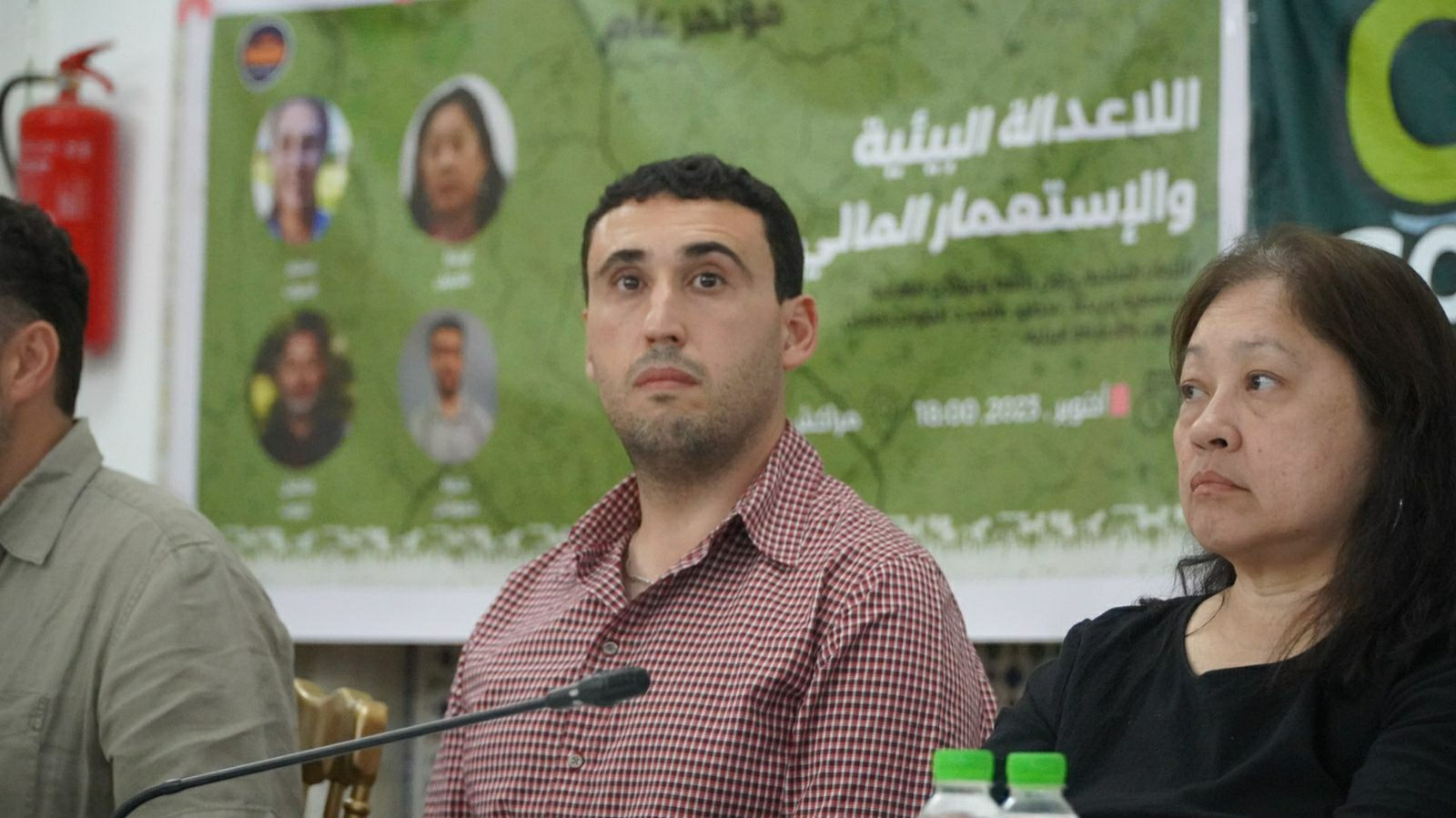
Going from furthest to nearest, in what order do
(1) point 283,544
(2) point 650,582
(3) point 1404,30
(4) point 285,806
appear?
(1) point 283,544 < (3) point 1404,30 < (2) point 650,582 < (4) point 285,806

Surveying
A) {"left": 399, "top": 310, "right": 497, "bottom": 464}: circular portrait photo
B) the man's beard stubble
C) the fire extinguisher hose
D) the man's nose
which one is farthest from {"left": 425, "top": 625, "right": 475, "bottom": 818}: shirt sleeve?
the fire extinguisher hose

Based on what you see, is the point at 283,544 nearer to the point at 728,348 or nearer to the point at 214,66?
the point at 214,66

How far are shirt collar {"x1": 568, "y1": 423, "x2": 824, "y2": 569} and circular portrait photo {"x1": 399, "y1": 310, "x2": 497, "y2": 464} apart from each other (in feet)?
2.92

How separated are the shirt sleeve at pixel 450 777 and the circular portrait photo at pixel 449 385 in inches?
36.8

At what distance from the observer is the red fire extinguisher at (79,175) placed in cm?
316

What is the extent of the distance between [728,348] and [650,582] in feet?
0.90

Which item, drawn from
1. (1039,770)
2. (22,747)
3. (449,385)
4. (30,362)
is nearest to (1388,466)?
(1039,770)

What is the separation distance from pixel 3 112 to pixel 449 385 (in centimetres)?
111

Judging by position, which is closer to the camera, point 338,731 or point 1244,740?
point 1244,740

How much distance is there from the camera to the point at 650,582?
6.31ft

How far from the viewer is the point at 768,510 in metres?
1.87

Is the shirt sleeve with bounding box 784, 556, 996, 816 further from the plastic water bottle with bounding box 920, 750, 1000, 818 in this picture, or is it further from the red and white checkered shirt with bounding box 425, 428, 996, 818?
the plastic water bottle with bounding box 920, 750, 1000, 818

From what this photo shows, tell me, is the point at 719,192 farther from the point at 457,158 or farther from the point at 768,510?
the point at 457,158

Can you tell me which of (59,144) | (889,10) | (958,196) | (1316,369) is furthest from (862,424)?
(59,144)
